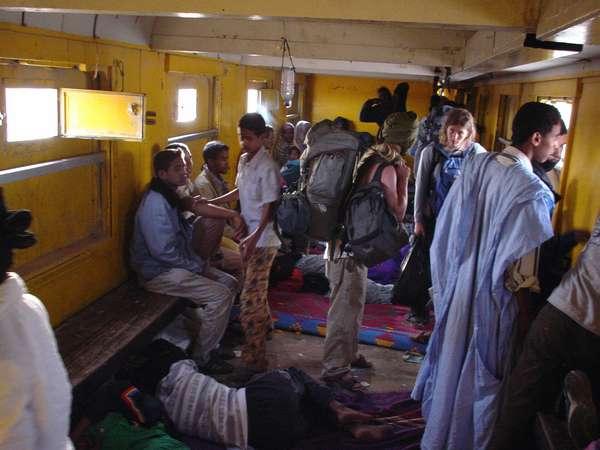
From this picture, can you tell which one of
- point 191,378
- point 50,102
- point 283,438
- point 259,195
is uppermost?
point 50,102

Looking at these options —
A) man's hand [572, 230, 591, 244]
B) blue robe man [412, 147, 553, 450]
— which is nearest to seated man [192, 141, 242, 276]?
blue robe man [412, 147, 553, 450]

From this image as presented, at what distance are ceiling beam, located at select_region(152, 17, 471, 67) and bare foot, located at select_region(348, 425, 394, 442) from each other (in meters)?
3.18

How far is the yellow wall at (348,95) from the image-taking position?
11.7 metres

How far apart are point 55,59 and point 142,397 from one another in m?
2.18

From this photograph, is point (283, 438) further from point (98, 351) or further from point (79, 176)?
point (79, 176)

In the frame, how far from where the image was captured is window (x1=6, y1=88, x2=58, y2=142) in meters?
3.38

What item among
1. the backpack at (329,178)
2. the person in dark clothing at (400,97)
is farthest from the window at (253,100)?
the backpack at (329,178)

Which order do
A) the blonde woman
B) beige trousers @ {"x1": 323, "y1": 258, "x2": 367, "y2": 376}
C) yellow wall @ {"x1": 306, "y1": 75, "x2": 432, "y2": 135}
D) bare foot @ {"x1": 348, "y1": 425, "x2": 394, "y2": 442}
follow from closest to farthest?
bare foot @ {"x1": 348, "y1": 425, "x2": 394, "y2": 442} < beige trousers @ {"x1": 323, "y1": 258, "x2": 367, "y2": 376} < the blonde woman < yellow wall @ {"x1": 306, "y1": 75, "x2": 432, "y2": 135}

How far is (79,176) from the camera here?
4.16 m

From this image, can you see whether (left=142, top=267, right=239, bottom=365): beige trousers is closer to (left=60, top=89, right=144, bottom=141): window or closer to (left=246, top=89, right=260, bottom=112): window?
→ (left=60, top=89, right=144, bottom=141): window

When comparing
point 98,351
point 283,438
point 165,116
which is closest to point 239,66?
point 165,116

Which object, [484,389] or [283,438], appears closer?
[484,389]

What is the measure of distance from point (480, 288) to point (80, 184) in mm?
2915

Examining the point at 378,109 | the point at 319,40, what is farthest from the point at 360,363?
the point at 378,109
